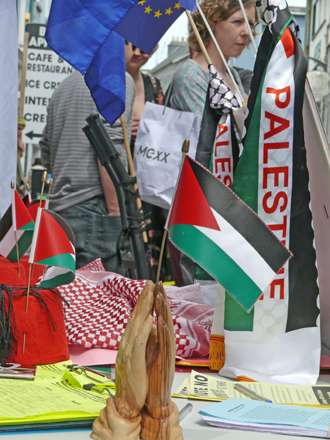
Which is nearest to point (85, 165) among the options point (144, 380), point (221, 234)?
point (221, 234)

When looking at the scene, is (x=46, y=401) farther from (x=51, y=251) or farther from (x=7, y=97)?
(x=7, y=97)

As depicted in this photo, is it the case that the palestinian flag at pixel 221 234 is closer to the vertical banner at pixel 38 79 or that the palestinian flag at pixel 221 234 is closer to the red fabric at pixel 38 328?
the red fabric at pixel 38 328

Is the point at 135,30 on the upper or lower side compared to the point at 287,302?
upper

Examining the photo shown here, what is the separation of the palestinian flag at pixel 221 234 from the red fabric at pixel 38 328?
42 centimetres

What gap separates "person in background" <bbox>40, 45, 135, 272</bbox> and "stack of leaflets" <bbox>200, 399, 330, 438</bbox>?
204 centimetres

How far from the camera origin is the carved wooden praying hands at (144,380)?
4.26ft

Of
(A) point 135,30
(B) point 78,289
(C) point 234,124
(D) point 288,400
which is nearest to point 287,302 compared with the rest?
(D) point 288,400

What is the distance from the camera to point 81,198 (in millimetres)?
3699

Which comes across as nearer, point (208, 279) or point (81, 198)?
point (208, 279)

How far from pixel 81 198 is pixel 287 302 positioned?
1808mm

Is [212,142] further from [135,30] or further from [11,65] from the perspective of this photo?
[11,65]

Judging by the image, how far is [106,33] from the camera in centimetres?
227

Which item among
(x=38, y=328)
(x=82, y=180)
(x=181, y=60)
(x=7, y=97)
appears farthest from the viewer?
(x=181, y=60)

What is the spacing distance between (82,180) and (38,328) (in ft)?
5.86
